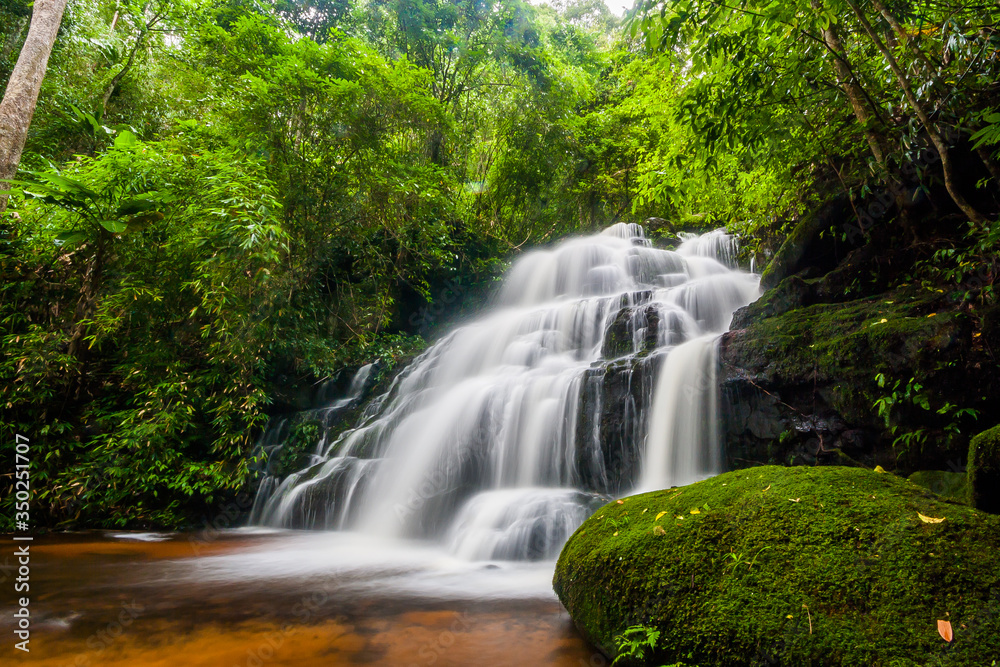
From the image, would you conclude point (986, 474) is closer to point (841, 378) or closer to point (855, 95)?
point (841, 378)

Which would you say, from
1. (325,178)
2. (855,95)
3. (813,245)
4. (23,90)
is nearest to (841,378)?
(813,245)

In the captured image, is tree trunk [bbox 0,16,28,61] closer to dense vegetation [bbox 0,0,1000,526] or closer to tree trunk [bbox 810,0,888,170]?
dense vegetation [bbox 0,0,1000,526]

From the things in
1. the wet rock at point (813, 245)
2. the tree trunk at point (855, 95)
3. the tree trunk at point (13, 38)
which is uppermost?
the tree trunk at point (13, 38)

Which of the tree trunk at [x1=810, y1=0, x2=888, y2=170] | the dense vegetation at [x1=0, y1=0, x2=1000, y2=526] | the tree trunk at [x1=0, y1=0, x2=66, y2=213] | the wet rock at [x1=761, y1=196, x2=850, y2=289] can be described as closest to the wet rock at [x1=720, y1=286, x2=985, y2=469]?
the dense vegetation at [x1=0, y1=0, x2=1000, y2=526]

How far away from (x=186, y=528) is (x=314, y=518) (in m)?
1.64

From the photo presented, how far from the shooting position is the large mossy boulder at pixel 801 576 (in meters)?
1.85

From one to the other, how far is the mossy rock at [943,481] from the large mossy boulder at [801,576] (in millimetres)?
1362

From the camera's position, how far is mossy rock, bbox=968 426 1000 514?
238 centimetres

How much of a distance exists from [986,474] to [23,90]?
377 inches

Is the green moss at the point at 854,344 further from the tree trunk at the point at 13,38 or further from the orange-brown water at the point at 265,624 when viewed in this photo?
the tree trunk at the point at 13,38

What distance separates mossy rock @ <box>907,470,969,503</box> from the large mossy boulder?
4.47 ft

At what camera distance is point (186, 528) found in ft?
21.1

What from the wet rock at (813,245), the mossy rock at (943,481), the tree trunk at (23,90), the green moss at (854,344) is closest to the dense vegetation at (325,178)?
the wet rock at (813,245)

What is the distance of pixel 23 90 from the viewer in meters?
5.94
